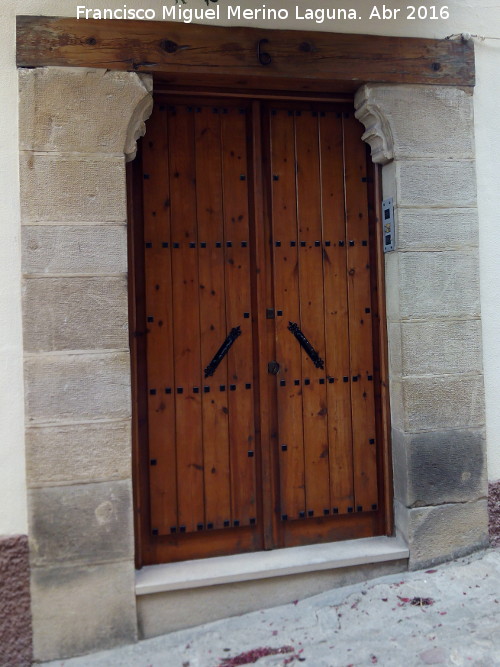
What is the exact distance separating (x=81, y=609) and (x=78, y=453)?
702 mm

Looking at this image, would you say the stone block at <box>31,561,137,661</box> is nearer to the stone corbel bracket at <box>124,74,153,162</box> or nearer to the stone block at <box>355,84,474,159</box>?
the stone corbel bracket at <box>124,74,153,162</box>

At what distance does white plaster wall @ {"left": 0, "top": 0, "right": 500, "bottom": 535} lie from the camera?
9.82 ft

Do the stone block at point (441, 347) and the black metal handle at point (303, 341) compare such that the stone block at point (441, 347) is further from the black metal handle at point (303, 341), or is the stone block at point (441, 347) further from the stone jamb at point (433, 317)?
the black metal handle at point (303, 341)

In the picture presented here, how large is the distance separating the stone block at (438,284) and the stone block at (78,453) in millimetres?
1550

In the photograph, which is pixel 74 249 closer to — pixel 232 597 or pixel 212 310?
pixel 212 310

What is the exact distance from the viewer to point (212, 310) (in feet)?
11.2

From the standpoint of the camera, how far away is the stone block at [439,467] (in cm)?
340

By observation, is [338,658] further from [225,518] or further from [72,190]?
[72,190]

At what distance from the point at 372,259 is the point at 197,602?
1.97 meters

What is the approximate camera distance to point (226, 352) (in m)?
3.42

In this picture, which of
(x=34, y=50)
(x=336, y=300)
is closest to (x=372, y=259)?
(x=336, y=300)

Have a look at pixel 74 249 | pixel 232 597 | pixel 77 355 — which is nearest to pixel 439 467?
pixel 232 597

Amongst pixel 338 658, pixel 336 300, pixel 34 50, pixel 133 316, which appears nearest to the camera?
pixel 338 658

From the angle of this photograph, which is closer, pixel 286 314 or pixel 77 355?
pixel 77 355
